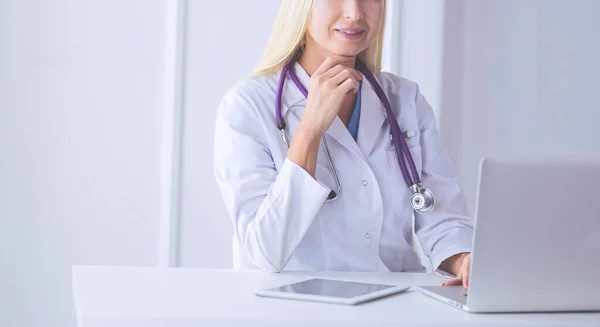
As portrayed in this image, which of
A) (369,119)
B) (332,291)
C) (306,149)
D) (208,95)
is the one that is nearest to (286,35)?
(369,119)

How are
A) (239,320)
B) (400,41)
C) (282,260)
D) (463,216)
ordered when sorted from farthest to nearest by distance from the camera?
(400,41)
(463,216)
(282,260)
(239,320)

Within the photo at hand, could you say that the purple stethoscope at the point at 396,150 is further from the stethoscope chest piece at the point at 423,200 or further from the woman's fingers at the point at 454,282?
the woman's fingers at the point at 454,282

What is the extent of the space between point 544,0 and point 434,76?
46 centimetres

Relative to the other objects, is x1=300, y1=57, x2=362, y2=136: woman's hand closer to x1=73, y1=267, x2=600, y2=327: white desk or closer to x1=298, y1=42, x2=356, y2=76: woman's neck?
x1=298, y1=42, x2=356, y2=76: woman's neck

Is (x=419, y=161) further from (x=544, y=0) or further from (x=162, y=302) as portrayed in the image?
(x=544, y=0)

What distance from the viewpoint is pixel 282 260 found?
1.50 metres

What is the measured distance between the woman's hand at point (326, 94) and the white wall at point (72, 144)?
0.95 m

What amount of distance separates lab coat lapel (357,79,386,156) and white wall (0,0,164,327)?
847 millimetres

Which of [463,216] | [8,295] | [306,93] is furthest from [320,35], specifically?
[8,295]

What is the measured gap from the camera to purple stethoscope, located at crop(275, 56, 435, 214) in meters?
1.67

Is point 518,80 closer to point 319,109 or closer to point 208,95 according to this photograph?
point 208,95

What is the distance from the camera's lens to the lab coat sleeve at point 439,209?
66.7 inches

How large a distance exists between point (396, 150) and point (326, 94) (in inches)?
9.7

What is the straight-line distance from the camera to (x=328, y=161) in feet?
5.62
